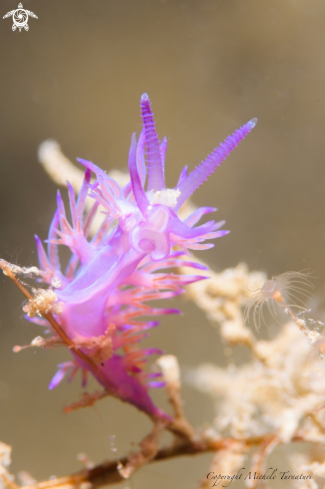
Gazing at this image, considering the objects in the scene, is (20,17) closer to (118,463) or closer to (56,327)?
(56,327)

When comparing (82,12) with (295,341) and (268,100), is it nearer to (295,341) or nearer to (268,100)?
(268,100)

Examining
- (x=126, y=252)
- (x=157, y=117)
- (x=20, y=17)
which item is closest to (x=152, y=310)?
(x=126, y=252)

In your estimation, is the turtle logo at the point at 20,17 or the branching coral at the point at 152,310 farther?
the turtle logo at the point at 20,17

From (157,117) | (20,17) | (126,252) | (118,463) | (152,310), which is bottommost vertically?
(118,463)

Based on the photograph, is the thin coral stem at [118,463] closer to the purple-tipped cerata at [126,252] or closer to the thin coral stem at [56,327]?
the purple-tipped cerata at [126,252]

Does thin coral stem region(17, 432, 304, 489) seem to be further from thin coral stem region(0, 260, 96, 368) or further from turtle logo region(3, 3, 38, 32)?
turtle logo region(3, 3, 38, 32)

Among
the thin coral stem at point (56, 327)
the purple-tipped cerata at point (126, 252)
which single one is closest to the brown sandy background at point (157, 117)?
the purple-tipped cerata at point (126, 252)

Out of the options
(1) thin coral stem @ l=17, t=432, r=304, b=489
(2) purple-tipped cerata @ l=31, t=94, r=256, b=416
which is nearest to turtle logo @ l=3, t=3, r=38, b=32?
(2) purple-tipped cerata @ l=31, t=94, r=256, b=416
